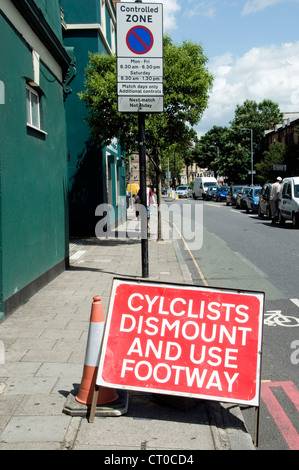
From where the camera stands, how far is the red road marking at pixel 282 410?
346 cm

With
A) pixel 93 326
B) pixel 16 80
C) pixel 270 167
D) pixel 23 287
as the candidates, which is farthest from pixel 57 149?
pixel 270 167

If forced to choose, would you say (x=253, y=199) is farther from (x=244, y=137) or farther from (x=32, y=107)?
(x=244, y=137)

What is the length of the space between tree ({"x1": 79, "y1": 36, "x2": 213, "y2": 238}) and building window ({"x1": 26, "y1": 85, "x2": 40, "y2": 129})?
18.2 feet

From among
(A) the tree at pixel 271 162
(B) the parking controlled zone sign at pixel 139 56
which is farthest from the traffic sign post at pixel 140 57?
(A) the tree at pixel 271 162

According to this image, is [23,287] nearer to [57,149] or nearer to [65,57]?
[57,149]

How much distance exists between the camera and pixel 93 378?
3795mm

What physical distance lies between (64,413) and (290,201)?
1662 centimetres

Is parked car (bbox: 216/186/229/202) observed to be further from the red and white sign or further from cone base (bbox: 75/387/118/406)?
cone base (bbox: 75/387/118/406)

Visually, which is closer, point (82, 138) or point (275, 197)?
point (82, 138)

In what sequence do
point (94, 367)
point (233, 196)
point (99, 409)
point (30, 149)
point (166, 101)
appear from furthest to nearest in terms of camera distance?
point (233, 196) → point (166, 101) → point (30, 149) → point (94, 367) → point (99, 409)

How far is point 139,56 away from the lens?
27.0ft

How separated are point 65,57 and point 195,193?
4891 centimetres

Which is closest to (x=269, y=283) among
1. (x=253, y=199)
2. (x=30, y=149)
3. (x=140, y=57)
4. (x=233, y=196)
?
(x=140, y=57)

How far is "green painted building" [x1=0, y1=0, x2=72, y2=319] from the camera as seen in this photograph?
254 inches
